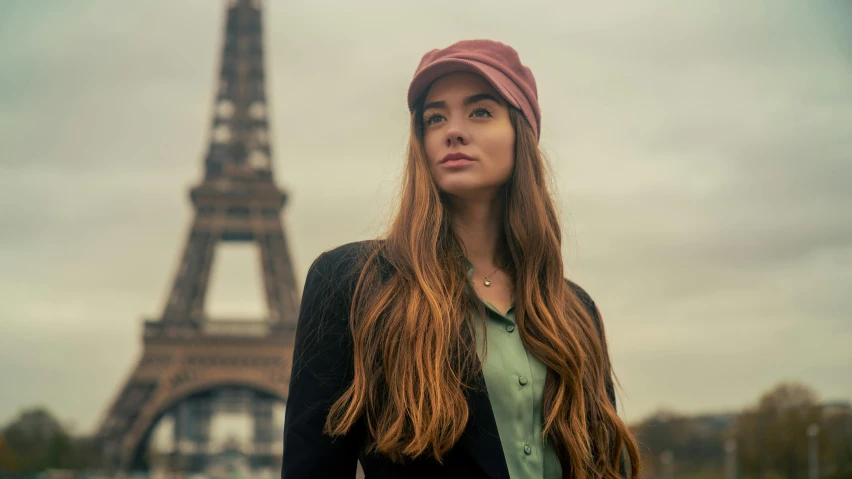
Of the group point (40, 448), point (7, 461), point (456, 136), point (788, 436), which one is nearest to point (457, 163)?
point (456, 136)

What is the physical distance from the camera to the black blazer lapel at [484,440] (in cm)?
252

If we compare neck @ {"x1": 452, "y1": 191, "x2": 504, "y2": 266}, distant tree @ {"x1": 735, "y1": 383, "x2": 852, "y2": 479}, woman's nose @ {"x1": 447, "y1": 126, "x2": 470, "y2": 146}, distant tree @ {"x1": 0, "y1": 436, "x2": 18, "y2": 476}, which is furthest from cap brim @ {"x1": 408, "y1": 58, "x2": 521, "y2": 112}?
distant tree @ {"x1": 0, "y1": 436, "x2": 18, "y2": 476}

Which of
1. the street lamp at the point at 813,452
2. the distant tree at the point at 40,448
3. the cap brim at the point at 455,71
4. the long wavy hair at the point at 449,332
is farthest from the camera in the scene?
the distant tree at the point at 40,448

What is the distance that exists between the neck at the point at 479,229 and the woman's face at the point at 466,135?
0.18 feet

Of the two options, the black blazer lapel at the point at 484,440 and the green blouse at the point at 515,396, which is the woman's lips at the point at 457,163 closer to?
the green blouse at the point at 515,396

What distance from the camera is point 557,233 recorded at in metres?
3.12

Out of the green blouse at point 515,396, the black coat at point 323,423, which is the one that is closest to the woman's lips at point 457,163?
the green blouse at point 515,396

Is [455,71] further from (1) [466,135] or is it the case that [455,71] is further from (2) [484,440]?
(2) [484,440]

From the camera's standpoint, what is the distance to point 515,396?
2656 mm

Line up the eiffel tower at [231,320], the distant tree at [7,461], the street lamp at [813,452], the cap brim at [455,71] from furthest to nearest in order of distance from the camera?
the distant tree at [7,461] < the eiffel tower at [231,320] < the street lamp at [813,452] < the cap brim at [455,71]

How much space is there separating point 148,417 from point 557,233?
45204mm

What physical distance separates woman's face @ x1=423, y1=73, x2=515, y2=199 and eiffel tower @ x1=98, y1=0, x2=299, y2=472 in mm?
43774

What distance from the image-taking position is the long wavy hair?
8.22 ft

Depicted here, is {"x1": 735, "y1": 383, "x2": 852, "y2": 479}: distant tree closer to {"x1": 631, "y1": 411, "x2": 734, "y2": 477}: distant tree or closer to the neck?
{"x1": 631, "y1": 411, "x2": 734, "y2": 477}: distant tree
